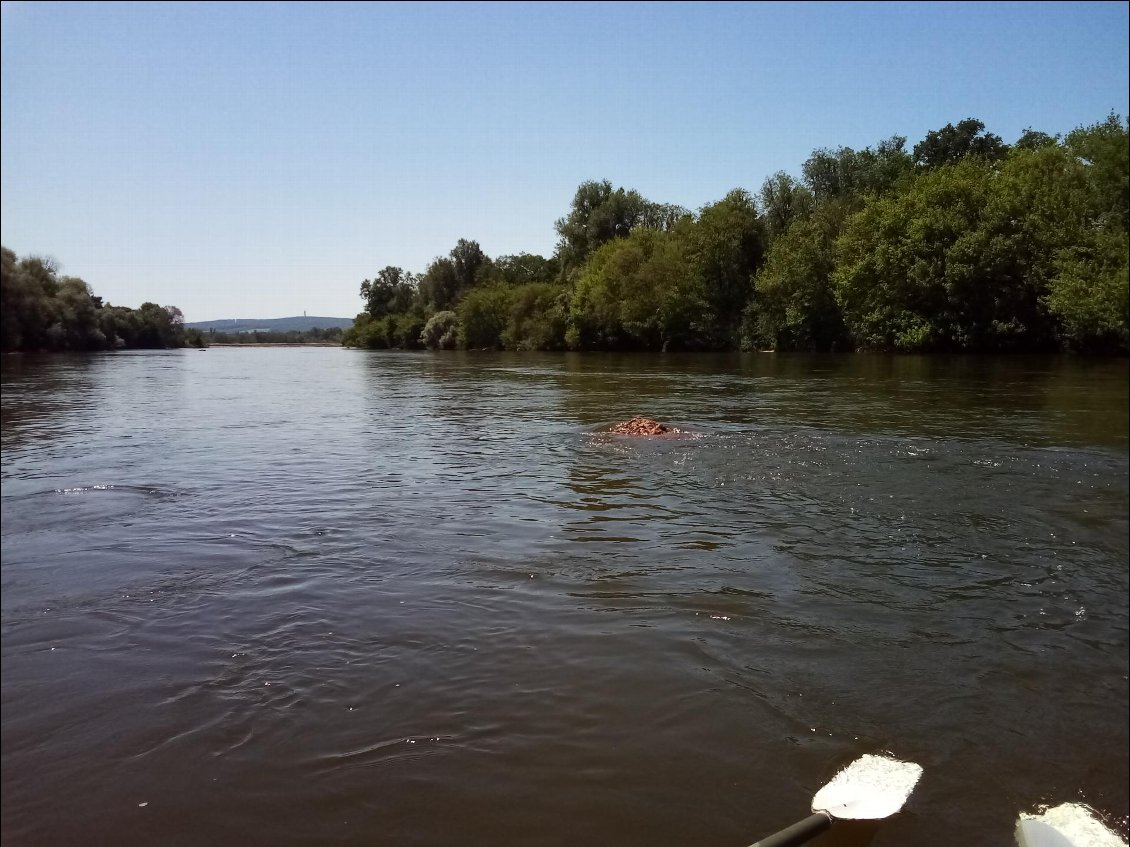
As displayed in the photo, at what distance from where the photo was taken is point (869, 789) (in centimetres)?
402

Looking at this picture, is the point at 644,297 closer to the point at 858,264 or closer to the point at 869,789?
the point at 858,264

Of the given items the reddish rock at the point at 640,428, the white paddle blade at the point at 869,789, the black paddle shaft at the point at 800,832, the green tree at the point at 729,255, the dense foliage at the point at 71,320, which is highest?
the green tree at the point at 729,255

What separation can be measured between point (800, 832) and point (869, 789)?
2.38 feet

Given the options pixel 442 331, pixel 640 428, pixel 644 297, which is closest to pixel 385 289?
pixel 442 331

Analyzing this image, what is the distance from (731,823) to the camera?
3.87 meters

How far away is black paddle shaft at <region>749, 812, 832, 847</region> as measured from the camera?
3.38 m

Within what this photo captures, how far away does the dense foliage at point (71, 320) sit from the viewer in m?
19.8

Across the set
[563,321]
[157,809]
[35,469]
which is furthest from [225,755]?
[563,321]

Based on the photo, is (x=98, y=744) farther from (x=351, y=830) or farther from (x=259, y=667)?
(x=351, y=830)

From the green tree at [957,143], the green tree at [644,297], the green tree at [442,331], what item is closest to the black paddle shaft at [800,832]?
the green tree at [644,297]

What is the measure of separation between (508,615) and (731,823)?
9.85ft

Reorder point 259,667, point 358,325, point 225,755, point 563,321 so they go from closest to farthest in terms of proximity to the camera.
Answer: point 225,755 < point 259,667 < point 563,321 < point 358,325

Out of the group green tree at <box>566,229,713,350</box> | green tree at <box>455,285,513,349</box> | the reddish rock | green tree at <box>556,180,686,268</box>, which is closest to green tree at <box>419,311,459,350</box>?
green tree at <box>455,285,513,349</box>

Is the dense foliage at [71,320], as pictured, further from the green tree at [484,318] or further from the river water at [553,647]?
the green tree at [484,318]
